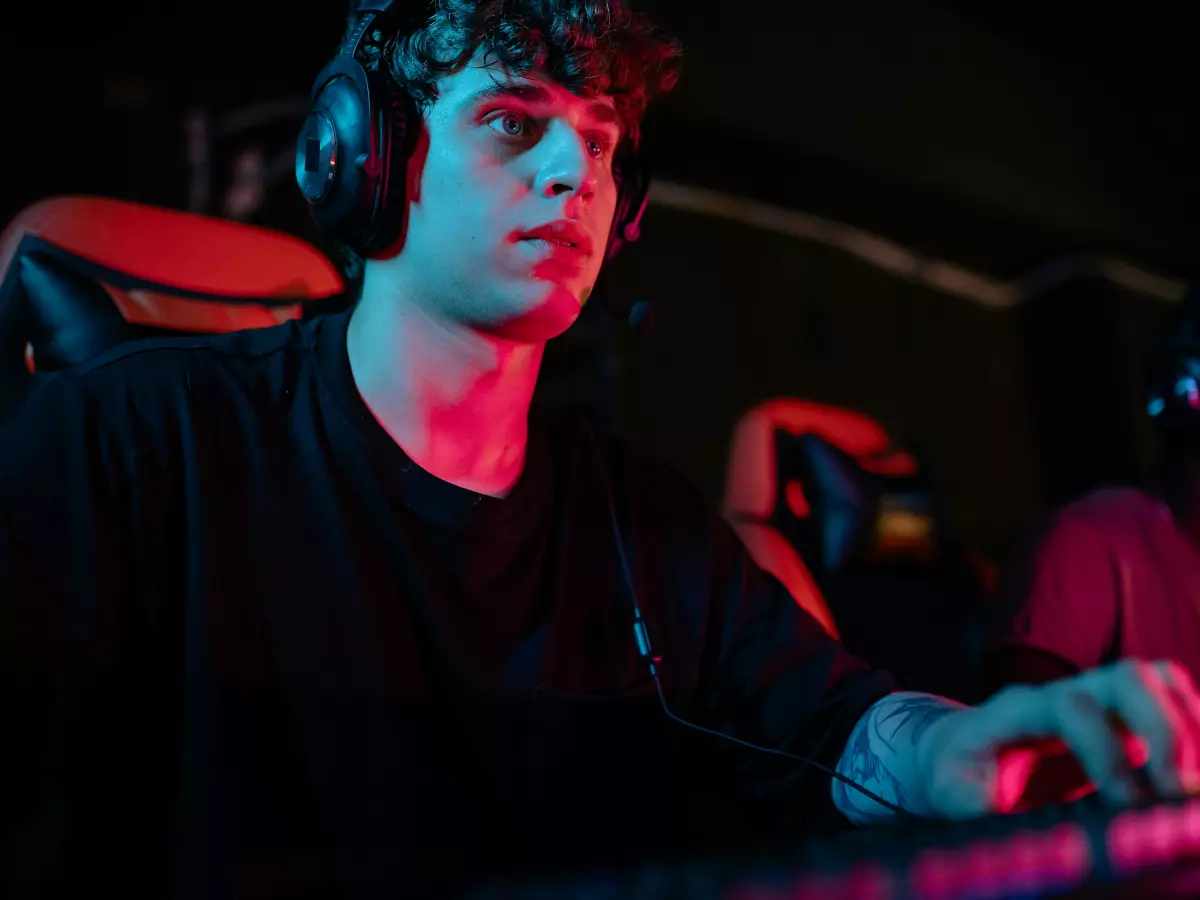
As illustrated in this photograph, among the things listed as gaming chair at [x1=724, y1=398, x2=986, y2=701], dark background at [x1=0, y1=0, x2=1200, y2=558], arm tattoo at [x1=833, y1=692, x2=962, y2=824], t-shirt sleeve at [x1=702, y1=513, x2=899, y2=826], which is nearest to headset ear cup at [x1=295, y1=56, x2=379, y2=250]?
t-shirt sleeve at [x1=702, y1=513, x2=899, y2=826]

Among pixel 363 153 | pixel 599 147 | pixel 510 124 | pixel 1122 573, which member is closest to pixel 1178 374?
pixel 1122 573

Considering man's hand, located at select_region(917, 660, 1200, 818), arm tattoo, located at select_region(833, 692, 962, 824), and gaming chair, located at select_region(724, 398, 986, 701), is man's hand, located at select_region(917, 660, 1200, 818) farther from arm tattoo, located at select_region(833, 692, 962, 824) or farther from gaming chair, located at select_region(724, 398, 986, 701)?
gaming chair, located at select_region(724, 398, 986, 701)

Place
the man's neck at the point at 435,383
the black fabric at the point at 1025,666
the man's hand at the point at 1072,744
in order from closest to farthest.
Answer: the man's hand at the point at 1072,744
the man's neck at the point at 435,383
the black fabric at the point at 1025,666

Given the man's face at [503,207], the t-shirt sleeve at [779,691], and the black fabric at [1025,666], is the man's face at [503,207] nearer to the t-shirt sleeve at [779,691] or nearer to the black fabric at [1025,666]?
the t-shirt sleeve at [779,691]

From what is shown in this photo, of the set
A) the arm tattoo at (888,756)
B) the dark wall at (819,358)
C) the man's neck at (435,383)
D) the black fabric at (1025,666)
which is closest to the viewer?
the arm tattoo at (888,756)

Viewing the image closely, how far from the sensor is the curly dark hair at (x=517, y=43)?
0.85 metres

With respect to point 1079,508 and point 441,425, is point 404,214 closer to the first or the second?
point 441,425

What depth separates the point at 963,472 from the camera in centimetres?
438

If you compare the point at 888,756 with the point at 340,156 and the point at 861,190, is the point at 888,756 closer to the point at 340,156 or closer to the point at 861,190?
the point at 340,156

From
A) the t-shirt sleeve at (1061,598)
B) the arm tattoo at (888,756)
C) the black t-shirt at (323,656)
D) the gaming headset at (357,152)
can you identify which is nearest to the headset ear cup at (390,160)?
the gaming headset at (357,152)

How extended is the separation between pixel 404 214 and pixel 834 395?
3.35m

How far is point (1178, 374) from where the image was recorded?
132 centimetres

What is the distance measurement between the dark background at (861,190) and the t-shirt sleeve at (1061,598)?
1.98ft

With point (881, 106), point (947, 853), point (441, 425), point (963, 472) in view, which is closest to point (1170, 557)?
point (441, 425)
